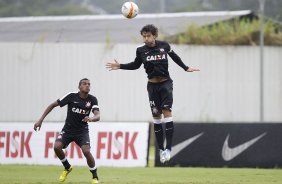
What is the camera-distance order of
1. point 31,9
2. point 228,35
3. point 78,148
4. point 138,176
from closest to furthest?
point 138,176
point 78,148
point 228,35
point 31,9

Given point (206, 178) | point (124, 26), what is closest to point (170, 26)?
point (124, 26)

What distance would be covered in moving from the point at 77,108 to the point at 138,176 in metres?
2.89

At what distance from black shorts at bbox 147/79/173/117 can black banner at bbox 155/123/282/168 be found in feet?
23.0

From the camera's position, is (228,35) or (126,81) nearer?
(126,81)

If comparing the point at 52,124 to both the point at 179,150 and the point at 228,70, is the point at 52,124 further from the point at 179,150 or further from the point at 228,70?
the point at 228,70

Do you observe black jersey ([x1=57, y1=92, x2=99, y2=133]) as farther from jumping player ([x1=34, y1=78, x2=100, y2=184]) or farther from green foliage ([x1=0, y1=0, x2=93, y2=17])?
green foliage ([x1=0, y1=0, x2=93, y2=17])

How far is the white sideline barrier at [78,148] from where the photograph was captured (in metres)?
26.3

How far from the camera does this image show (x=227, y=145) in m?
25.8

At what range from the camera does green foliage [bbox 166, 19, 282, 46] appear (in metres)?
39.4

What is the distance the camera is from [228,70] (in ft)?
129

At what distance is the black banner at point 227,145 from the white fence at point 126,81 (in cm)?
1158

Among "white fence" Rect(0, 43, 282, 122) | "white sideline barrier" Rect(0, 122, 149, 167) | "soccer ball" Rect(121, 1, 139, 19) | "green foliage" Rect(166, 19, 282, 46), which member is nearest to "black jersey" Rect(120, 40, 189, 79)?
"soccer ball" Rect(121, 1, 139, 19)

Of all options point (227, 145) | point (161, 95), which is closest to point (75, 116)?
point (161, 95)

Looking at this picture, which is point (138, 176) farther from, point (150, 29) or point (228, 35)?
point (228, 35)
